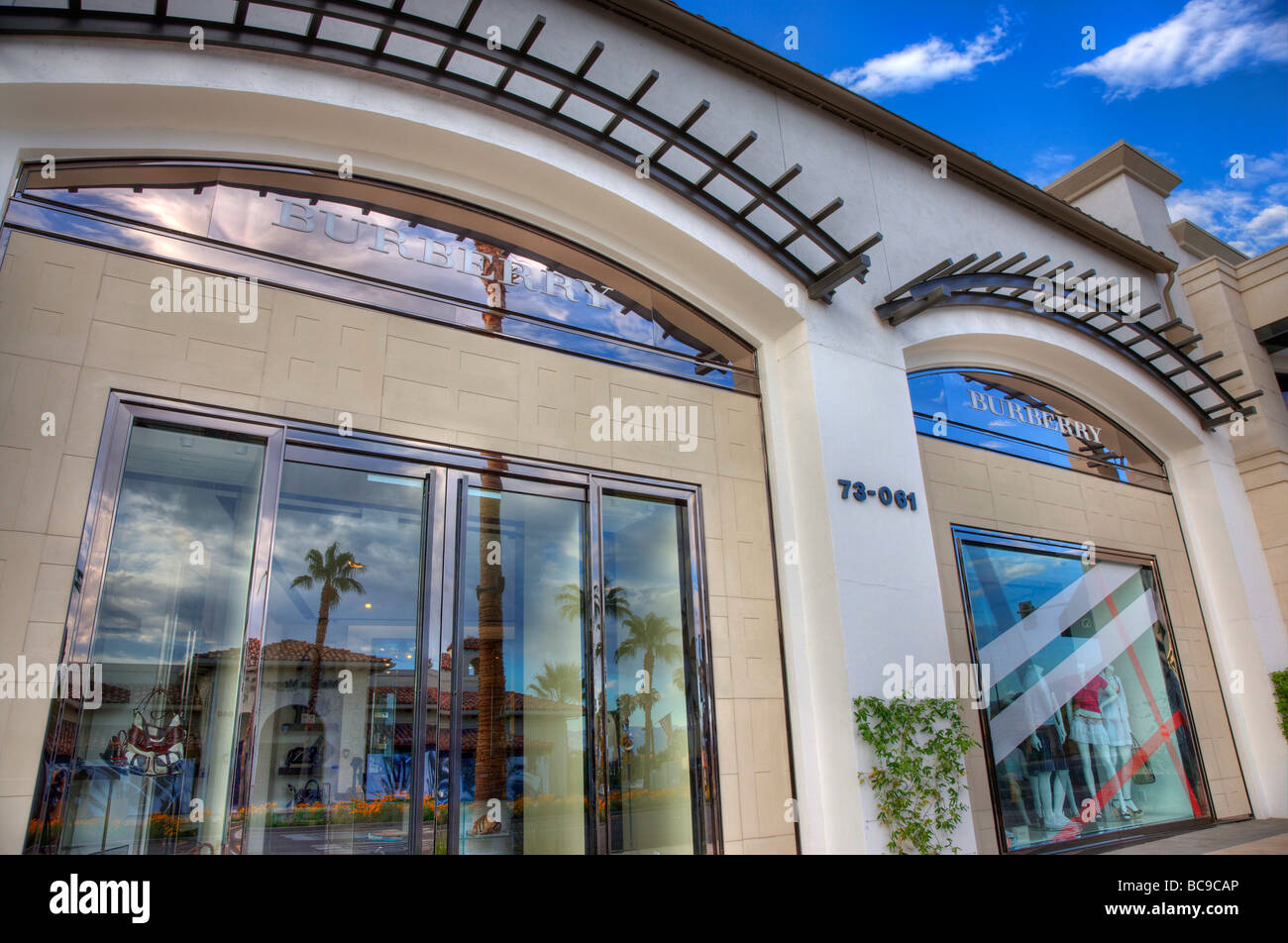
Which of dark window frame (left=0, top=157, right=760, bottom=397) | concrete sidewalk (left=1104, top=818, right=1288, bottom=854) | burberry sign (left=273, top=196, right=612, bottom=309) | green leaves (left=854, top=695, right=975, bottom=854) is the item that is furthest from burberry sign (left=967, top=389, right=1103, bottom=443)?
burberry sign (left=273, top=196, right=612, bottom=309)

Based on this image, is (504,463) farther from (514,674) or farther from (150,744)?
(150,744)

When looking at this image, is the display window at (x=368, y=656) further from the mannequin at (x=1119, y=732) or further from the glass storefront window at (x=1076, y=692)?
the mannequin at (x=1119, y=732)

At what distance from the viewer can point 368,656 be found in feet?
16.3

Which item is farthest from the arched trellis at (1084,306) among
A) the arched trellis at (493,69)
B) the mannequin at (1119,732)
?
the mannequin at (1119,732)

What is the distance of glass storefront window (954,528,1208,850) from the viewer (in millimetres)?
7727

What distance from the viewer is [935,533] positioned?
798 centimetres

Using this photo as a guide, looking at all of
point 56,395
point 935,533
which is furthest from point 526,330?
point 935,533

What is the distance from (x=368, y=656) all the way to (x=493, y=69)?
4594 millimetres

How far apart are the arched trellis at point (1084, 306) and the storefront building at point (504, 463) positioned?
12 centimetres

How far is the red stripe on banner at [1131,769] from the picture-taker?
7.84m

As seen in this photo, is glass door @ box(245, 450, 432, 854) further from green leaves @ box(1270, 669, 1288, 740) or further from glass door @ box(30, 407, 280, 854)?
green leaves @ box(1270, 669, 1288, 740)

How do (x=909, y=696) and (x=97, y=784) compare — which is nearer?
(x=97, y=784)

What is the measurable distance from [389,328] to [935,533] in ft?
18.5
